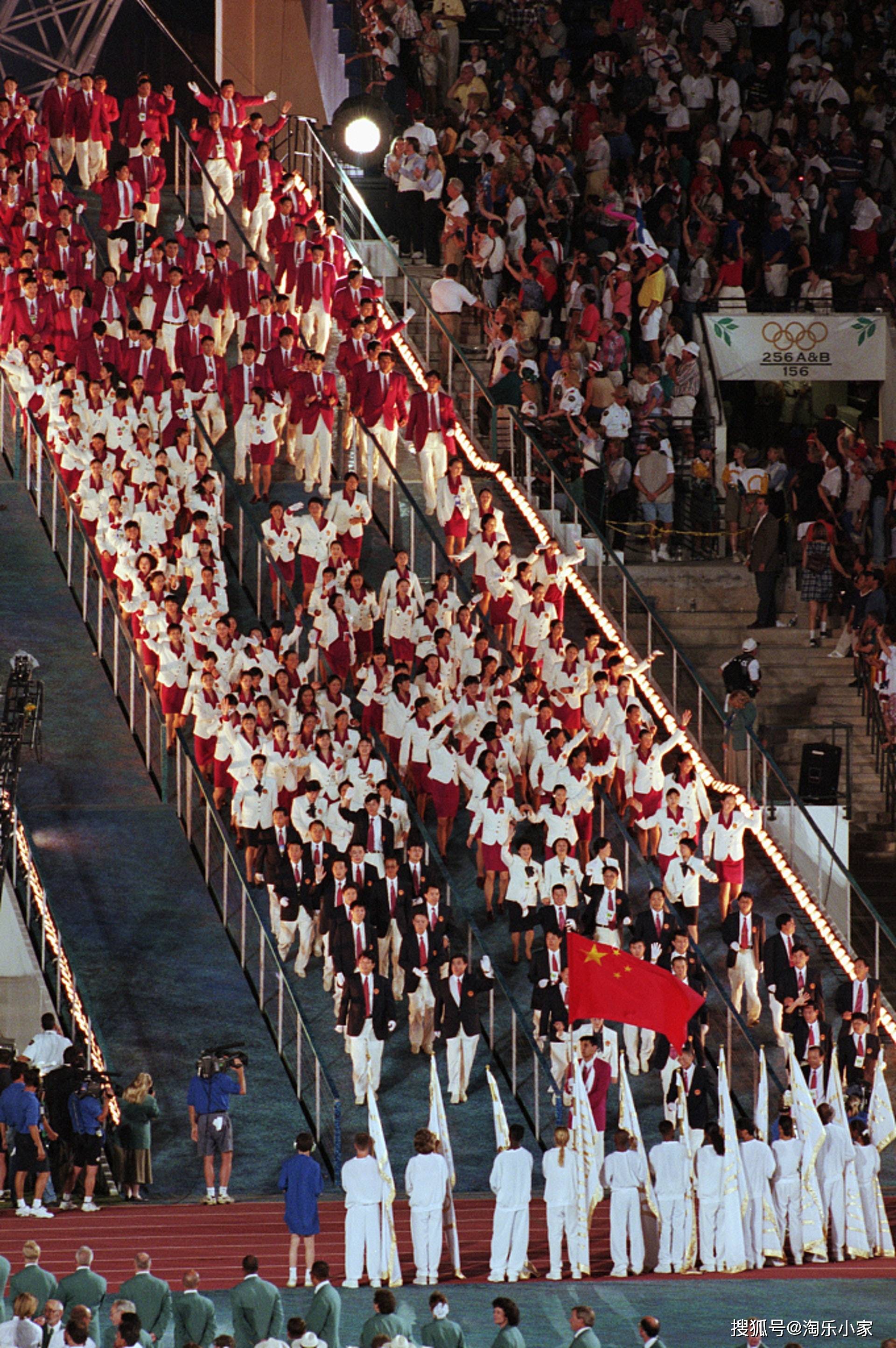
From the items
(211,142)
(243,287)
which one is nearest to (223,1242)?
(243,287)

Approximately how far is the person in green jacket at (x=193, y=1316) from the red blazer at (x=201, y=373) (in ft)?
40.5

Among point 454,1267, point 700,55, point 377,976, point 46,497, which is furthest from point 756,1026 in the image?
point 700,55

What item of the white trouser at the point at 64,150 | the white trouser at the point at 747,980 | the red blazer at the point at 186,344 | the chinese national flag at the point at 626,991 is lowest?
the chinese national flag at the point at 626,991

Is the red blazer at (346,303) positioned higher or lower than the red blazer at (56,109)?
lower

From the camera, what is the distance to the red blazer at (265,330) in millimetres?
25797

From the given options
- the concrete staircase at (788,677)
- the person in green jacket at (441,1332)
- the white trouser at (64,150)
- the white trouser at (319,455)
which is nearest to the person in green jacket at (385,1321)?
the person in green jacket at (441,1332)

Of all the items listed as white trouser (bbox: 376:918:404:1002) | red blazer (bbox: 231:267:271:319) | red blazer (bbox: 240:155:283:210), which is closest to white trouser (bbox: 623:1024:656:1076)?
white trouser (bbox: 376:918:404:1002)

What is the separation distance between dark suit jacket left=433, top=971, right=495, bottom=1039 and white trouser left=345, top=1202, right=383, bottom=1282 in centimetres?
305

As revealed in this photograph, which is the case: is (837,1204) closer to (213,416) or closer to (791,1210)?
(791,1210)

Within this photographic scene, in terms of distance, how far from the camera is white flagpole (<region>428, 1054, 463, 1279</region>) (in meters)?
16.7

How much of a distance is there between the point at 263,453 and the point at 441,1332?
40.2 feet

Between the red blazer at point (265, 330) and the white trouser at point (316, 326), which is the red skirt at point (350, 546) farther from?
the white trouser at point (316, 326)

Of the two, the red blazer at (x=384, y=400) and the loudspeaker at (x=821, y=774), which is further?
the red blazer at (x=384, y=400)

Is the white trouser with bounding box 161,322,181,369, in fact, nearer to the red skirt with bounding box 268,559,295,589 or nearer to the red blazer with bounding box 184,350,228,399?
the red blazer with bounding box 184,350,228,399
